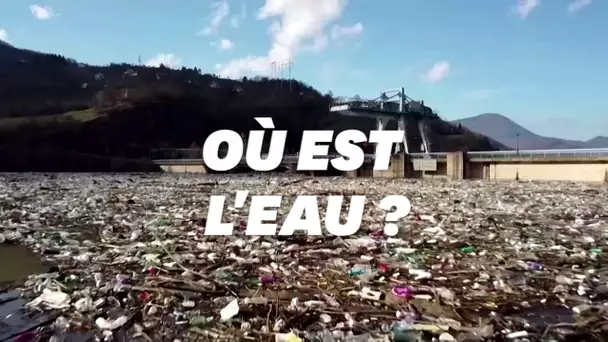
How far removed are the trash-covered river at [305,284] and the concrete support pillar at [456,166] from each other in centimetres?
4148

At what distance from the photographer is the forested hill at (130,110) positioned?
79.2m

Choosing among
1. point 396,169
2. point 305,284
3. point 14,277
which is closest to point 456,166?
point 396,169

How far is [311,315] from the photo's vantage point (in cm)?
412

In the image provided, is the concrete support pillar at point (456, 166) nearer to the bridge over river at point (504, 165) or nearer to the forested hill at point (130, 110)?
the bridge over river at point (504, 165)

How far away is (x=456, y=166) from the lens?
163 ft

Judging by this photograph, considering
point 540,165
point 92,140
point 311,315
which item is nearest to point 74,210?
point 311,315

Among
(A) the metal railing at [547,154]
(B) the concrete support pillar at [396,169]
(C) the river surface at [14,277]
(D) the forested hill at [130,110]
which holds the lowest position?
(C) the river surface at [14,277]

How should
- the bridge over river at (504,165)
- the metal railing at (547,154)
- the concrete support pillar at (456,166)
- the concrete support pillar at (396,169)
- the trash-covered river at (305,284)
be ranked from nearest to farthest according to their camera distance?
the trash-covered river at (305,284), the metal railing at (547,154), the bridge over river at (504,165), the concrete support pillar at (456,166), the concrete support pillar at (396,169)

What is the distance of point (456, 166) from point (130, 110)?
69.3 m

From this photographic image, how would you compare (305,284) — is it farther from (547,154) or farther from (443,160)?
(443,160)

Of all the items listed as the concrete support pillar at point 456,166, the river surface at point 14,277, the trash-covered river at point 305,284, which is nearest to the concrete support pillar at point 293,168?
the concrete support pillar at point 456,166

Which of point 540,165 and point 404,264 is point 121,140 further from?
point 404,264

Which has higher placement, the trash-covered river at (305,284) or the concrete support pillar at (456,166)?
the concrete support pillar at (456,166)

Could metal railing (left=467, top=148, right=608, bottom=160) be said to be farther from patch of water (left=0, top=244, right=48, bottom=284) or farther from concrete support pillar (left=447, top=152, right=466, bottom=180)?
patch of water (left=0, top=244, right=48, bottom=284)
